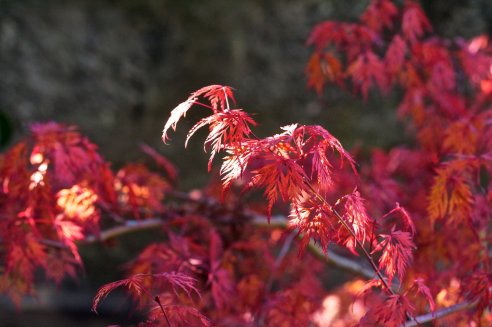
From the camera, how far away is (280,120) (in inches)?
103

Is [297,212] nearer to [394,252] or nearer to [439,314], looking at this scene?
[394,252]

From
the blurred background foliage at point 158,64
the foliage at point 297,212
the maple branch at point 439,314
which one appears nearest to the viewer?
the foliage at point 297,212

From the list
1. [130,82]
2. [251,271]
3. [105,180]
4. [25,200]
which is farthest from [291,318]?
[130,82]

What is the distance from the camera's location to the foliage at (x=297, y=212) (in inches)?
39.4

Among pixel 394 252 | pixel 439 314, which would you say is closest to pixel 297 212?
pixel 394 252

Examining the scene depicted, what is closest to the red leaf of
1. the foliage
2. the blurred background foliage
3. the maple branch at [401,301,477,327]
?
the foliage

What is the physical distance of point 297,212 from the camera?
97 centimetres

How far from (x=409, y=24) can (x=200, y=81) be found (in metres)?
1.10

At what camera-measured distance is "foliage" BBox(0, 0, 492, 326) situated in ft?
3.28

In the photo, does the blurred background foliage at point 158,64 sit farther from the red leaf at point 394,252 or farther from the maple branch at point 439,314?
the red leaf at point 394,252

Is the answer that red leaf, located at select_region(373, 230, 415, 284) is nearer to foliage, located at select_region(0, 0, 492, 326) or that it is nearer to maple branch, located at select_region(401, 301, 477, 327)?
foliage, located at select_region(0, 0, 492, 326)

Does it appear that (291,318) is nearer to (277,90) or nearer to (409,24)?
(409,24)

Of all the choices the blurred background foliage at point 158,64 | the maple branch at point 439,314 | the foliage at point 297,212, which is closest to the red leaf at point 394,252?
the foliage at point 297,212

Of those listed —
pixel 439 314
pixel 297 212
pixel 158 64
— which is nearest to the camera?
pixel 297 212
